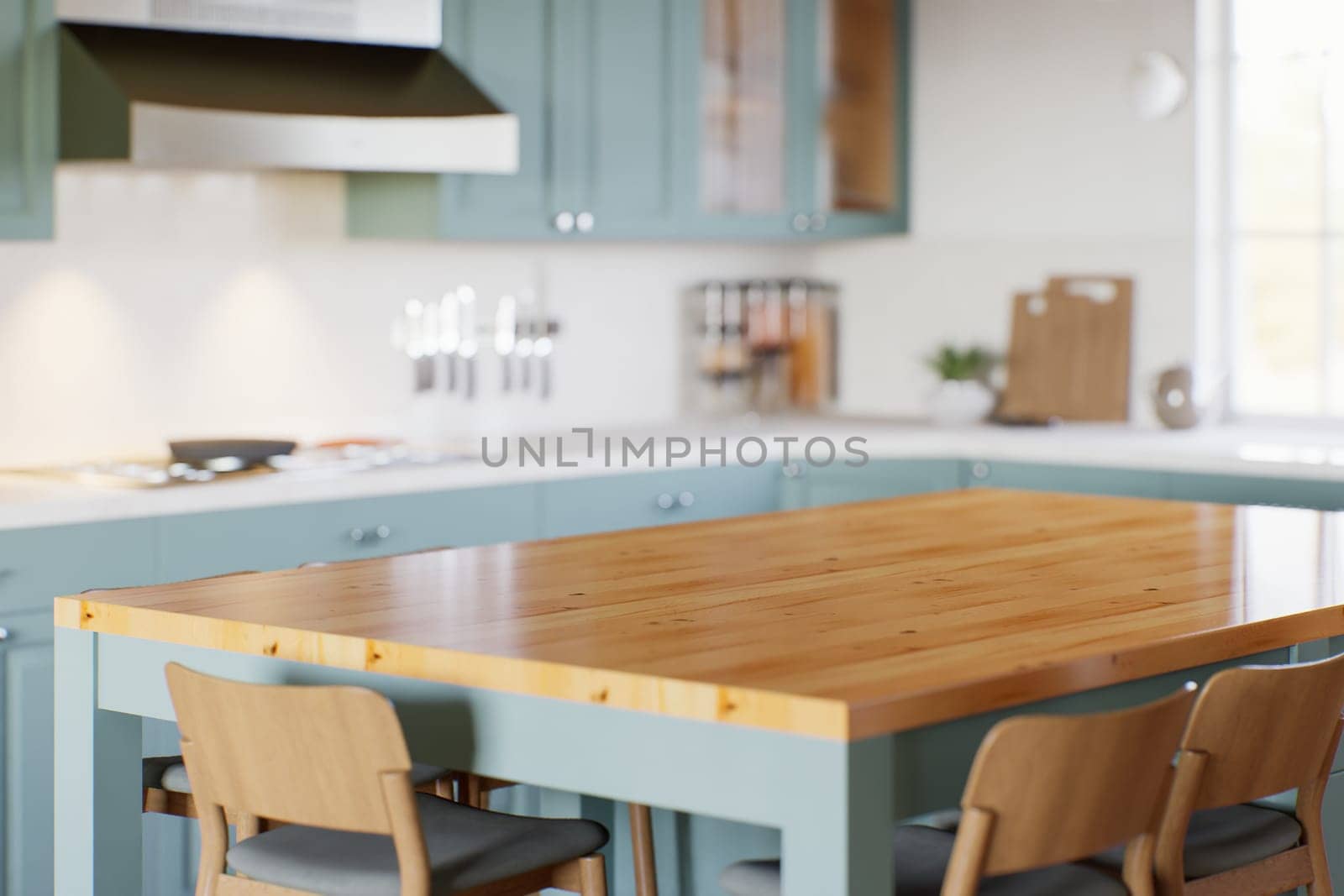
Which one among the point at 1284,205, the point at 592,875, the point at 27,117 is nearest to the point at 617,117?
the point at 27,117

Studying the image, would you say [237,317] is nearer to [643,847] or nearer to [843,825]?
[643,847]

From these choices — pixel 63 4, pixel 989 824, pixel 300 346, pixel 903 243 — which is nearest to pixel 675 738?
pixel 989 824

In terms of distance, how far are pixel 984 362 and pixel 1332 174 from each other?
1.15 m

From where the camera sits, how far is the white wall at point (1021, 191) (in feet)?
17.6

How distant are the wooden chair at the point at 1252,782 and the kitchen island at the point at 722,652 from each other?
96 mm

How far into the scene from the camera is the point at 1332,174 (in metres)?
5.14

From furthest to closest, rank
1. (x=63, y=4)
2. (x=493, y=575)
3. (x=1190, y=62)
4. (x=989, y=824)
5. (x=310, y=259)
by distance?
(x=1190, y=62), (x=310, y=259), (x=63, y=4), (x=493, y=575), (x=989, y=824)

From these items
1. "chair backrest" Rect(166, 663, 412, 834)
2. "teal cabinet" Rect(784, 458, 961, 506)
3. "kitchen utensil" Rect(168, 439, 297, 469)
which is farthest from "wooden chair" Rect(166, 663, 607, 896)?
"teal cabinet" Rect(784, 458, 961, 506)

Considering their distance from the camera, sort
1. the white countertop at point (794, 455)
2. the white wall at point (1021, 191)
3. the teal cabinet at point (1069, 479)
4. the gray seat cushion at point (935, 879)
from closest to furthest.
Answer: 1. the gray seat cushion at point (935, 879)
2. the white countertop at point (794, 455)
3. the teal cabinet at point (1069, 479)
4. the white wall at point (1021, 191)

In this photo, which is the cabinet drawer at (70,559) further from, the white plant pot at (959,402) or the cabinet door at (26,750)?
the white plant pot at (959,402)

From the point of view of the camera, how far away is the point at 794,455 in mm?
5094

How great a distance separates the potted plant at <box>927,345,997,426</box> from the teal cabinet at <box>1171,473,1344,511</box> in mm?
949

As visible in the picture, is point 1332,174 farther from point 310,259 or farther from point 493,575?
point 493,575

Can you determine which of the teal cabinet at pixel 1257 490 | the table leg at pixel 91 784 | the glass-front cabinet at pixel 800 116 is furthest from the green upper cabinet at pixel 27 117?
the teal cabinet at pixel 1257 490
